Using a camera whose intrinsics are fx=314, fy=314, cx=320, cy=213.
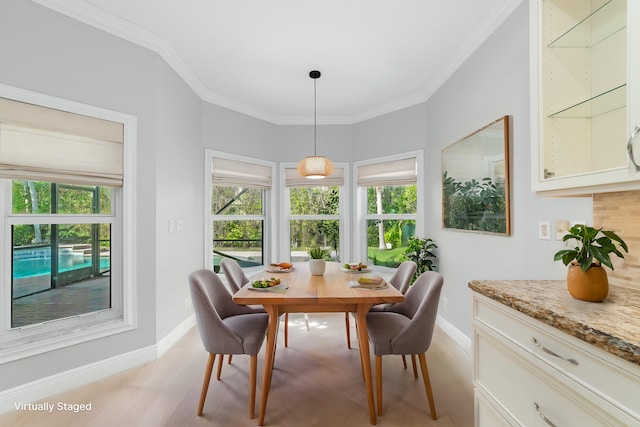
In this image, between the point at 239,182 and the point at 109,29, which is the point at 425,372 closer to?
the point at 239,182

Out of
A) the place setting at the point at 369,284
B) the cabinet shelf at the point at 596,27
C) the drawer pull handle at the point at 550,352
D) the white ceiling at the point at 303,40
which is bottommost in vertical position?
the place setting at the point at 369,284

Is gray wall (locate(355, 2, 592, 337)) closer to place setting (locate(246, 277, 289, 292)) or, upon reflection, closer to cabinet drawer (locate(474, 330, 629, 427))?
cabinet drawer (locate(474, 330, 629, 427))

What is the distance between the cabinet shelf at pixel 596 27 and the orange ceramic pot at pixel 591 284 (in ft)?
3.06

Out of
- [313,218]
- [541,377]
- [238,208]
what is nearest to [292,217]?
[313,218]

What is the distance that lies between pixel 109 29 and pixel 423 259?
362 centimetres

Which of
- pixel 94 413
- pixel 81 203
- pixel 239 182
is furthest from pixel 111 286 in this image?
pixel 239 182

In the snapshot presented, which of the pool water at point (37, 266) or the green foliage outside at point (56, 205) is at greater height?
the green foliage outside at point (56, 205)

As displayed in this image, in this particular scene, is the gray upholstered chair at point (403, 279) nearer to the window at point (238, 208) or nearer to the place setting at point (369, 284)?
the place setting at point (369, 284)

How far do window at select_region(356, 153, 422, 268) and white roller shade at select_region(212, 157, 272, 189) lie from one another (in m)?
1.35

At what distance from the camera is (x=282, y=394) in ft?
7.13

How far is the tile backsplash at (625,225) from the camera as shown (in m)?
1.32

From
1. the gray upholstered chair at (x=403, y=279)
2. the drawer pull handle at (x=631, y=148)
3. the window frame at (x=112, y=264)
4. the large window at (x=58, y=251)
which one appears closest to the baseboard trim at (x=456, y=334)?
the gray upholstered chair at (x=403, y=279)

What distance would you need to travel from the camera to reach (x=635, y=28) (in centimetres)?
107

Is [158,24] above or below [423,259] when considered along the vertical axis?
above
